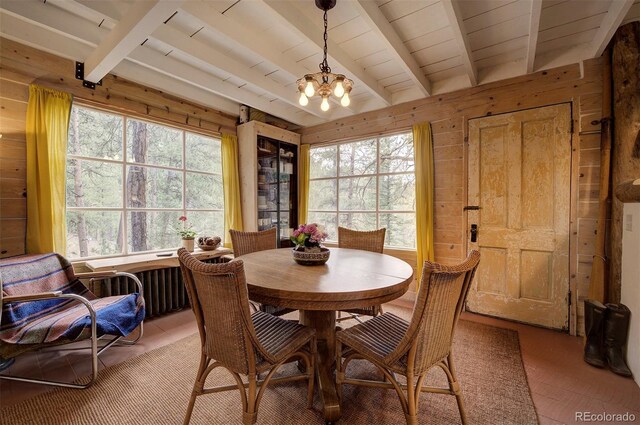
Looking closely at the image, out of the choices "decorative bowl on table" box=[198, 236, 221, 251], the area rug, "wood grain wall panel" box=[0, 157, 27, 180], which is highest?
"wood grain wall panel" box=[0, 157, 27, 180]

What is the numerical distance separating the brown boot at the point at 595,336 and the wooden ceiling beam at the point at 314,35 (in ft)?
9.02

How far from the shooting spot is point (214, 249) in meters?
3.22

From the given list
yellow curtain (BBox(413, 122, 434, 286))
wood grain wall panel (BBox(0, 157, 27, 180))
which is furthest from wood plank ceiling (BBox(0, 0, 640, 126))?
wood grain wall panel (BBox(0, 157, 27, 180))

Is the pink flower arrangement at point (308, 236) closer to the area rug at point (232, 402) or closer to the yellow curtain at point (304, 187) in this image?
the area rug at point (232, 402)

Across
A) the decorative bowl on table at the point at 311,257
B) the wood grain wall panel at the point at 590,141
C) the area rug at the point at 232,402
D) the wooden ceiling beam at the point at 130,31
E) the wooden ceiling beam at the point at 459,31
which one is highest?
the wooden ceiling beam at the point at 459,31

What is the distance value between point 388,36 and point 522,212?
6.98ft

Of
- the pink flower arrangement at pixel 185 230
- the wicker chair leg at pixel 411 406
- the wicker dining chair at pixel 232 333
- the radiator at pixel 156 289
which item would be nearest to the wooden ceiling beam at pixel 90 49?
the pink flower arrangement at pixel 185 230

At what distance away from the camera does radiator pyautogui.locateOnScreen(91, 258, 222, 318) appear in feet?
8.44

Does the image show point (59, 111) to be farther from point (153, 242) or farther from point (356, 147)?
point (356, 147)

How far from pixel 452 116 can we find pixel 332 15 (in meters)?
1.81

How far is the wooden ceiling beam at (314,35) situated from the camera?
1802 millimetres

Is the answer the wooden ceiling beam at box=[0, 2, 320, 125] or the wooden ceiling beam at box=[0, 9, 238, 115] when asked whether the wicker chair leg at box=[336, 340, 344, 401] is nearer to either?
the wooden ceiling beam at box=[0, 2, 320, 125]

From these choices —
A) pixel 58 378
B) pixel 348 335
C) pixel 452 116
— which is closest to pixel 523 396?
pixel 348 335

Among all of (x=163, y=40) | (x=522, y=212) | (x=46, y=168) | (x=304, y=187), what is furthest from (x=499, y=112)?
(x=46, y=168)
